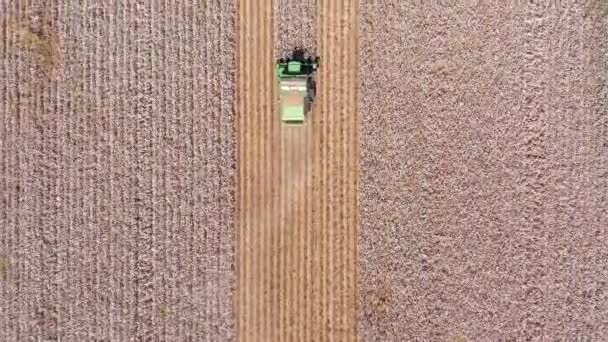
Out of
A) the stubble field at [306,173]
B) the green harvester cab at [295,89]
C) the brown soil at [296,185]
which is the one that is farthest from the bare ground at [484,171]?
the green harvester cab at [295,89]

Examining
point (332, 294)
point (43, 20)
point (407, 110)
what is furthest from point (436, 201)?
point (43, 20)

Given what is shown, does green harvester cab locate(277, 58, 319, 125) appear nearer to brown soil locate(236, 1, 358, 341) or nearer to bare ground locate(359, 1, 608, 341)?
brown soil locate(236, 1, 358, 341)

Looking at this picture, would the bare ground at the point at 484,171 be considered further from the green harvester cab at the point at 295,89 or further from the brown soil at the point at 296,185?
the green harvester cab at the point at 295,89

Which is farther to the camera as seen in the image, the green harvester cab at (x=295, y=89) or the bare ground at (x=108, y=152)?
the bare ground at (x=108, y=152)

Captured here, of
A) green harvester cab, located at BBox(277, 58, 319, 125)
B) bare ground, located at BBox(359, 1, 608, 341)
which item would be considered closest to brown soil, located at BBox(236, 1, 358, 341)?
green harvester cab, located at BBox(277, 58, 319, 125)

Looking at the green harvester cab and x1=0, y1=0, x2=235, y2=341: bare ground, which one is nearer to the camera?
the green harvester cab
